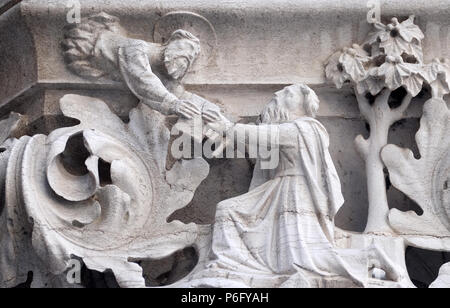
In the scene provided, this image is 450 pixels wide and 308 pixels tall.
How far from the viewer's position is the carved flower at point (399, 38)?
1130 centimetres

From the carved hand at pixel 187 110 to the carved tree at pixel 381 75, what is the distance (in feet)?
2.34

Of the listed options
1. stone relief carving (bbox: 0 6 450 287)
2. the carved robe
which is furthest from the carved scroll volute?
the carved robe

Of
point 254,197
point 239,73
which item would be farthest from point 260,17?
point 254,197

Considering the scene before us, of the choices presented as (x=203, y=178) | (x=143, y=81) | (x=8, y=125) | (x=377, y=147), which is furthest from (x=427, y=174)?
(x=8, y=125)

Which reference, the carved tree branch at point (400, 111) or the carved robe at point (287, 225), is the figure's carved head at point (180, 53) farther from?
the carved tree branch at point (400, 111)

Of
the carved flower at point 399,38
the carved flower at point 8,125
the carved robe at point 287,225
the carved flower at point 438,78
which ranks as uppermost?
the carved flower at point 399,38

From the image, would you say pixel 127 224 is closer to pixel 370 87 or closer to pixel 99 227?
pixel 99 227

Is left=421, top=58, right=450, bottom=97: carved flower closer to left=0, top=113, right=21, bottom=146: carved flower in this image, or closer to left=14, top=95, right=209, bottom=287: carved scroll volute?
left=14, top=95, right=209, bottom=287: carved scroll volute

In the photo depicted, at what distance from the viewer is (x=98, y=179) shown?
10898 millimetres

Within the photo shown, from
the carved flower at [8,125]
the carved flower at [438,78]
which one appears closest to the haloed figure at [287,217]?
the carved flower at [438,78]

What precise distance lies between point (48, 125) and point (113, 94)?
13.1 inches

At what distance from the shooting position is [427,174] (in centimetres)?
1112

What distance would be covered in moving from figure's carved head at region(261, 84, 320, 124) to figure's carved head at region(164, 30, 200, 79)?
1.44ft

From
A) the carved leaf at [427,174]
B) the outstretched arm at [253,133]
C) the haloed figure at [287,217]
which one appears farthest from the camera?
the carved leaf at [427,174]
